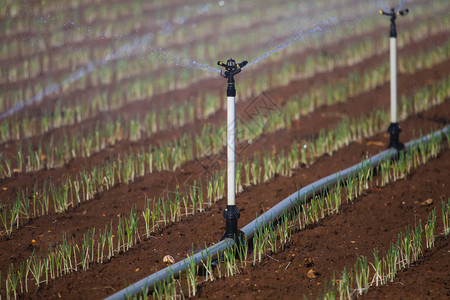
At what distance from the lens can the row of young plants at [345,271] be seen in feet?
11.8

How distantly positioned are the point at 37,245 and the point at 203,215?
127 cm

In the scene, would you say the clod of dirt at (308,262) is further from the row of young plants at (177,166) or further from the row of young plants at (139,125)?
the row of young plants at (139,125)

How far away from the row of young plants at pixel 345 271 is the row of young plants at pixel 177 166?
2.22 ft

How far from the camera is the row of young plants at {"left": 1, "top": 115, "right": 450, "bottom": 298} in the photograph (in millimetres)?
3820

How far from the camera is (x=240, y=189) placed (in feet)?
17.6

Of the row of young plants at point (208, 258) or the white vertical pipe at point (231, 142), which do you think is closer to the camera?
the row of young plants at point (208, 258)

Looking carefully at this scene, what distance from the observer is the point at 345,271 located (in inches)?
139

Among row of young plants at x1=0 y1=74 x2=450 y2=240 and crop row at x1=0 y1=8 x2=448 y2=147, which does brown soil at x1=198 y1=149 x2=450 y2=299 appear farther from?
crop row at x1=0 y1=8 x2=448 y2=147

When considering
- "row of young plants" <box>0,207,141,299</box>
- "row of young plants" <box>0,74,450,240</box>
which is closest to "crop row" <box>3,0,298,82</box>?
"row of young plants" <box>0,74,450,240</box>

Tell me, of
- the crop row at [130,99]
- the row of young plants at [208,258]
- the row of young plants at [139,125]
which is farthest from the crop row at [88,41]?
the row of young plants at [208,258]

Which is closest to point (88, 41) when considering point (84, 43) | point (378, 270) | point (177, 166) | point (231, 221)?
point (84, 43)

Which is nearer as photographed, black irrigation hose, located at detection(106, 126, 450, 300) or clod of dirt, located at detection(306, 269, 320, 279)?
black irrigation hose, located at detection(106, 126, 450, 300)

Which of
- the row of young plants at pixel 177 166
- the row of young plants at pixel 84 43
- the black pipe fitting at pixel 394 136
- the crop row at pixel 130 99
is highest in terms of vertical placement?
the row of young plants at pixel 84 43

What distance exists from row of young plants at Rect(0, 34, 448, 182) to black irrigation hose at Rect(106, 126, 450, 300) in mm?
1696
